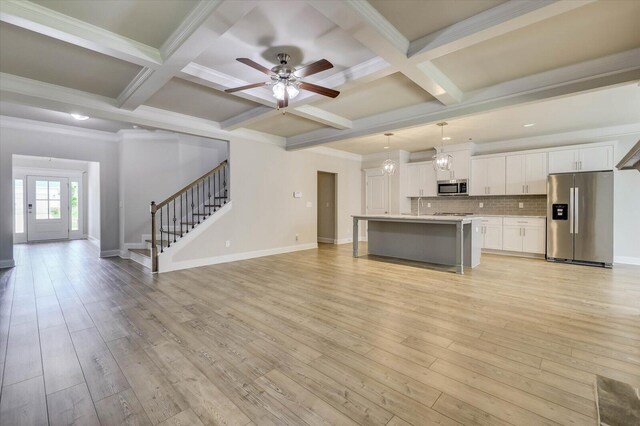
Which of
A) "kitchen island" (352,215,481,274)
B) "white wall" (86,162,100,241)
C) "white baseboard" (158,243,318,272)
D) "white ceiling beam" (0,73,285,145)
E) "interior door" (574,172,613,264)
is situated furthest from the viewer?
"white wall" (86,162,100,241)

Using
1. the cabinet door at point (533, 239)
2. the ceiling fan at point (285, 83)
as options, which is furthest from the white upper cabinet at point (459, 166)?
the ceiling fan at point (285, 83)

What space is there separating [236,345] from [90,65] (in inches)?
140

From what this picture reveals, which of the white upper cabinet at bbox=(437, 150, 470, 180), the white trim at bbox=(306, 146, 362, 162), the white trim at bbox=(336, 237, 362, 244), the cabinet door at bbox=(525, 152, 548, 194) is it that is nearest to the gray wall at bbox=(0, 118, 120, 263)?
the white trim at bbox=(306, 146, 362, 162)

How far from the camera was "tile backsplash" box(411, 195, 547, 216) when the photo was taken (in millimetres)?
6414

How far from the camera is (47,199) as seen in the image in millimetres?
9078

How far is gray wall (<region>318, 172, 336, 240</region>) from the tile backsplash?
8.04 feet

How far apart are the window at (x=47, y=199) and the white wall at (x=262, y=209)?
7492mm

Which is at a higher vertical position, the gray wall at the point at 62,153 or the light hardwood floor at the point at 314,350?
the gray wall at the point at 62,153

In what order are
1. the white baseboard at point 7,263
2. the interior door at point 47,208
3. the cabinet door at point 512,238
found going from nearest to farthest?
the white baseboard at point 7,263, the cabinet door at point 512,238, the interior door at point 47,208

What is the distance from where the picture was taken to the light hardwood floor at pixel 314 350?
159cm

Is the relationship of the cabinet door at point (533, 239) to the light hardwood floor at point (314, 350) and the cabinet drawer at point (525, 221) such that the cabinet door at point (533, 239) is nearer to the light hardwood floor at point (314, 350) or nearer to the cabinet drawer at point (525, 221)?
the cabinet drawer at point (525, 221)

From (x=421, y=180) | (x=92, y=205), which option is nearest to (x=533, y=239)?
(x=421, y=180)

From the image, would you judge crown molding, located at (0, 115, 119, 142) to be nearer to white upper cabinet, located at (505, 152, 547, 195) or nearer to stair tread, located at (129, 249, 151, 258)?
stair tread, located at (129, 249, 151, 258)

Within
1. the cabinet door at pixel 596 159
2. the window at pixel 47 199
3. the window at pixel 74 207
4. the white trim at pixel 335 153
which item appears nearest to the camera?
the cabinet door at pixel 596 159
